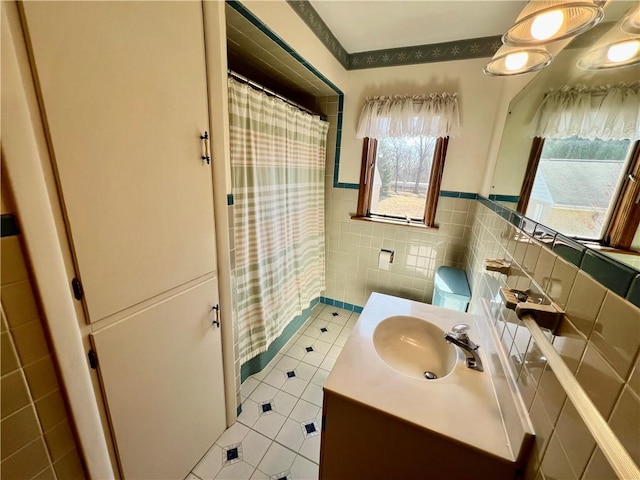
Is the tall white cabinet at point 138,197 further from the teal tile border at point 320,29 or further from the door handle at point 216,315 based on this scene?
the teal tile border at point 320,29

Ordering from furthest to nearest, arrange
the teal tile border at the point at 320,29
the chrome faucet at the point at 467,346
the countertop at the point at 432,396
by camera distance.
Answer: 1. the teal tile border at the point at 320,29
2. the chrome faucet at the point at 467,346
3. the countertop at the point at 432,396

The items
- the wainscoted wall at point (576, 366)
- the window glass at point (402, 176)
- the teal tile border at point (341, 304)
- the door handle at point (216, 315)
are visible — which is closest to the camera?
the wainscoted wall at point (576, 366)

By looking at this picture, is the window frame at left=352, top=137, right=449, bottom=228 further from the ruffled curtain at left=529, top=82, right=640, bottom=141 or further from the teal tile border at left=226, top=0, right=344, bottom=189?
the ruffled curtain at left=529, top=82, right=640, bottom=141

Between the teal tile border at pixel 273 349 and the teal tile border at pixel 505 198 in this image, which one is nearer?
the teal tile border at pixel 505 198

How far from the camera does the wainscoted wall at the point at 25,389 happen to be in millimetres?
575

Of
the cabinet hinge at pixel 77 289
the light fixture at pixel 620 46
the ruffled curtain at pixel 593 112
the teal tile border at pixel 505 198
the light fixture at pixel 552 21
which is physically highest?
the light fixture at pixel 552 21

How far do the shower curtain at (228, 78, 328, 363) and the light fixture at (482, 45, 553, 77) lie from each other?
1181 millimetres

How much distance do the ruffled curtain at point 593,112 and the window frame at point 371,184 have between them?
103 cm

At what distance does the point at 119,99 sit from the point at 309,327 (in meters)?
2.15

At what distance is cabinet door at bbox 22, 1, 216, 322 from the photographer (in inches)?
23.8

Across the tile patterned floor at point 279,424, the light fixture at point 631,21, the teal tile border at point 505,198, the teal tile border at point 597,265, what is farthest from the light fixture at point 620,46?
the tile patterned floor at point 279,424

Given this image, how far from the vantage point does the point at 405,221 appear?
2230mm

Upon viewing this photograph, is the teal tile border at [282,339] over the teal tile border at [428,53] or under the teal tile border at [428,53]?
under

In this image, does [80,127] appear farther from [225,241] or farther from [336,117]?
[336,117]
